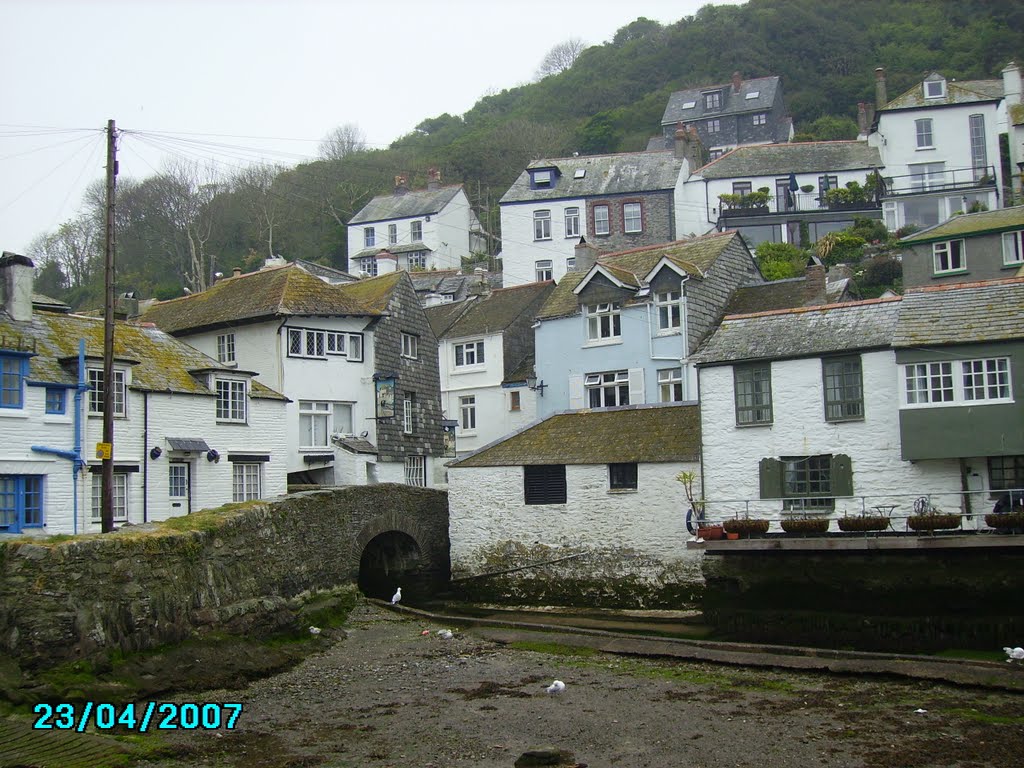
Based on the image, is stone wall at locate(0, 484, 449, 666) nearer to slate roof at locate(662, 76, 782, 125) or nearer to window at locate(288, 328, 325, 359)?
window at locate(288, 328, 325, 359)

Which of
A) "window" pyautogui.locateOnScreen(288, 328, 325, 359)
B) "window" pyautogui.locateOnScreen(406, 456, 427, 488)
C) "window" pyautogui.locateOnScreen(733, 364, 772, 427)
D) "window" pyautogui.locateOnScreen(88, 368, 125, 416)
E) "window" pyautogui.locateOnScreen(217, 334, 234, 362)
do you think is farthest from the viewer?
"window" pyautogui.locateOnScreen(406, 456, 427, 488)

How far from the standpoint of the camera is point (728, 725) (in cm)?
1658

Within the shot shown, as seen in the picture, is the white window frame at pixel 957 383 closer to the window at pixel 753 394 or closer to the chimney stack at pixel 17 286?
the window at pixel 753 394

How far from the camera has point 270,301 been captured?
35.3 meters

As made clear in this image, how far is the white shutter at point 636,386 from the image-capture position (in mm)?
35188

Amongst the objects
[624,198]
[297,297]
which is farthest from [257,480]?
[624,198]

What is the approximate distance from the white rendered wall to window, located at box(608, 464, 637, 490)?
A: 2465 millimetres

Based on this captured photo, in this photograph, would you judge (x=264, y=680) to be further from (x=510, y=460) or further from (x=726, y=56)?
(x=726, y=56)

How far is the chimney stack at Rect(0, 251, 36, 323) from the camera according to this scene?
26297 mm

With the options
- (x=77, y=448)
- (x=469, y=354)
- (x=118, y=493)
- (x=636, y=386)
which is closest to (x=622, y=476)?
(x=636, y=386)

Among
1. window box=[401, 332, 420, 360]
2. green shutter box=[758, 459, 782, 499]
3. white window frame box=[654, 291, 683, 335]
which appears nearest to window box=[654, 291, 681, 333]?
white window frame box=[654, 291, 683, 335]

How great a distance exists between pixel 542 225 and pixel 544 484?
95.6 feet

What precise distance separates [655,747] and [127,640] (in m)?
10.3
